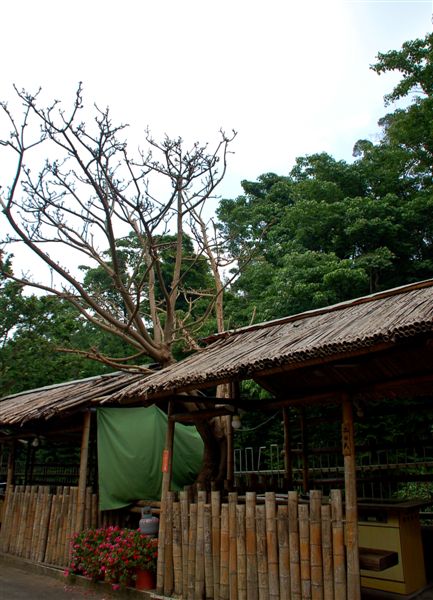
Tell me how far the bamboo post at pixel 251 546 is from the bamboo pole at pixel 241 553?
48 mm

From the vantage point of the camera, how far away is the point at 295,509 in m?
4.89

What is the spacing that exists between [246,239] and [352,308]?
14.3m

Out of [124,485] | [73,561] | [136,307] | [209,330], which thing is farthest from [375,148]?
[73,561]

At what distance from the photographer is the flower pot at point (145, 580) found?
6.12 m

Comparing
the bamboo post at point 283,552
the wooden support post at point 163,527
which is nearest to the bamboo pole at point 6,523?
the wooden support post at point 163,527

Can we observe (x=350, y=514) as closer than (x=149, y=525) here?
Yes

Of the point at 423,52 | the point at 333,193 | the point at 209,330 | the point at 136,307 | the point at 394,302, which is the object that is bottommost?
the point at 394,302

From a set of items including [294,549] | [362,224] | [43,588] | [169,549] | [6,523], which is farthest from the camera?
[362,224]

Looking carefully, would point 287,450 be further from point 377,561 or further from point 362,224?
point 362,224

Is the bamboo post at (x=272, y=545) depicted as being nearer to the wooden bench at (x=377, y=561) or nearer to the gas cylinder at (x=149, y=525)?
the wooden bench at (x=377, y=561)

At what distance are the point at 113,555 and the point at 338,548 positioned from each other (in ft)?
9.81

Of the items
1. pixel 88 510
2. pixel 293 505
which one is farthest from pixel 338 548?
pixel 88 510

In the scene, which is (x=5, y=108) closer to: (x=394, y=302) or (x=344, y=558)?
(x=394, y=302)

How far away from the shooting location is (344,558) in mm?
4512
